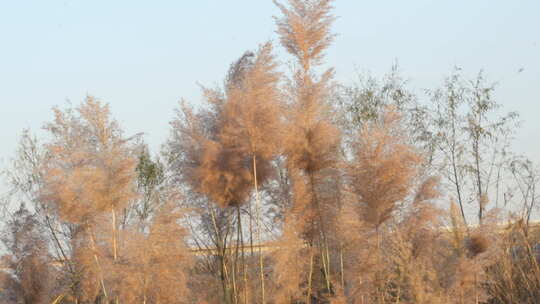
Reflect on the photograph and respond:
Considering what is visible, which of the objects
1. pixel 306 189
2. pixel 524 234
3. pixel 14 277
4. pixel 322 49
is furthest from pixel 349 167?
pixel 14 277

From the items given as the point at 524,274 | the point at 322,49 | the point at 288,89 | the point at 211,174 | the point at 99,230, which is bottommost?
the point at 524,274

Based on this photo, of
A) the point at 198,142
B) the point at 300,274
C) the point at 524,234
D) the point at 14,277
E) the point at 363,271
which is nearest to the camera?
the point at 363,271

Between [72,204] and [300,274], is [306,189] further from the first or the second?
[72,204]

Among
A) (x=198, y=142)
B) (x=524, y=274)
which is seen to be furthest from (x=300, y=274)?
(x=524, y=274)

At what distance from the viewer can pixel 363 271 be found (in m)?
5.54

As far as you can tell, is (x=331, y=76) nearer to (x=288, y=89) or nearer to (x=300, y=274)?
(x=288, y=89)

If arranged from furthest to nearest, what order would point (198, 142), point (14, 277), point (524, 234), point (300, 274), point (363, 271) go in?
point (14, 277) < point (198, 142) < point (300, 274) < point (524, 234) < point (363, 271)

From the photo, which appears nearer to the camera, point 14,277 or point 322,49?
point 322,49

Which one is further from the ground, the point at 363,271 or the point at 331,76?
the point at 331,76

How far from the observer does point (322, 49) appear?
6.33 metres

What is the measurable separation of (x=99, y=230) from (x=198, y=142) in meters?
1.37

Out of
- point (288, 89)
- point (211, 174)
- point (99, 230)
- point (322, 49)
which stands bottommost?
point (99, 230)

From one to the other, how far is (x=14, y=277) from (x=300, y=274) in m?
4.07

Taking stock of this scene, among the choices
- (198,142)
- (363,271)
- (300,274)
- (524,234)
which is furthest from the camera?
(198,142)
